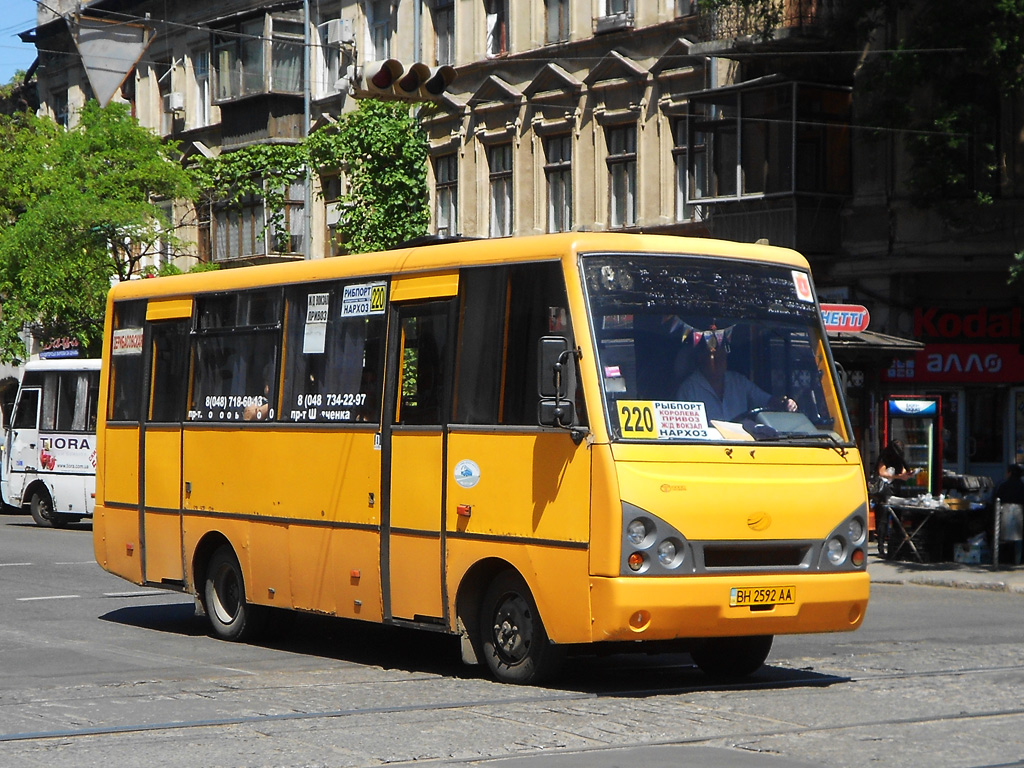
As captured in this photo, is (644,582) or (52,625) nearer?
(644,582)

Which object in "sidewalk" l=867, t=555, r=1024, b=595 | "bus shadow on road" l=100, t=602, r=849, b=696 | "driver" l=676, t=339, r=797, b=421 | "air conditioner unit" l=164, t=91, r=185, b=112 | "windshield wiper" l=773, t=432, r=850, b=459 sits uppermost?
"air conditioner unit" l=164, t=91, r=185, b=112

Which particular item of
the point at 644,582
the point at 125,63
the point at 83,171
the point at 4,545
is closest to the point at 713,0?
the point at 125,63

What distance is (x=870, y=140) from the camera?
91.4ft

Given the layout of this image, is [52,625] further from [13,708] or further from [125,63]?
[125,63]

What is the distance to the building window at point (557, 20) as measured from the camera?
1362 inches

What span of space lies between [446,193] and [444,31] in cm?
373

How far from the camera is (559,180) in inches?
1385

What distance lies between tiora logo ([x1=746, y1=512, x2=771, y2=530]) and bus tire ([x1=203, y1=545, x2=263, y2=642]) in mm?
4807

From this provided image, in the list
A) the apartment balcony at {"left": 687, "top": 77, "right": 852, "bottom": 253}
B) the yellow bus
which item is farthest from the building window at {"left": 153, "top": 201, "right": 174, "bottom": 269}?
the yellow bus

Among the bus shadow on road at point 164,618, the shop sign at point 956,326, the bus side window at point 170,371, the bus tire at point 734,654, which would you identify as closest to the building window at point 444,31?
the shop sign at point 956,326

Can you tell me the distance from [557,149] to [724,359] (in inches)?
985

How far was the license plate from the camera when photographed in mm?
10117

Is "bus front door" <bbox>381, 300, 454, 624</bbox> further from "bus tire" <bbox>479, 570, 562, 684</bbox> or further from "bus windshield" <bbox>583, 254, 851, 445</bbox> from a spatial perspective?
"bus windshield" <bbox>583, 254, 851, 445</bbox>

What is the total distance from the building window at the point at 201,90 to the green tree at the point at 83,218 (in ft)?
22.5
